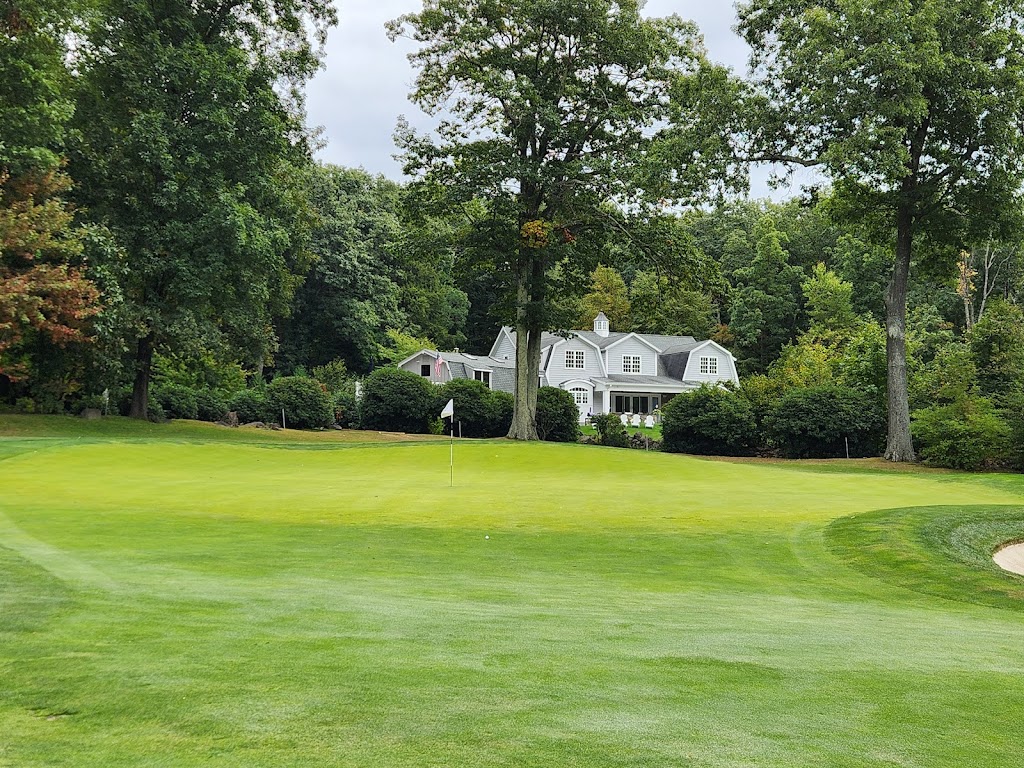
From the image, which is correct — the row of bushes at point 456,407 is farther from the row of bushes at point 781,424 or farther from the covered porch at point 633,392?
the covered porch at point 633,392

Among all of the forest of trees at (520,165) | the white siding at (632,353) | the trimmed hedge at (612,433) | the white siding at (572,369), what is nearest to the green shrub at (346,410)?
the forest of trees at (520,165)

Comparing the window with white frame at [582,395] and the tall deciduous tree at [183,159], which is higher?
the tall deciduous tree at [183,159]

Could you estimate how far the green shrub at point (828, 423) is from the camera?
32.2 metres

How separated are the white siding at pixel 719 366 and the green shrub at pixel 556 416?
25.5 metres

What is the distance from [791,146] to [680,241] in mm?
5084

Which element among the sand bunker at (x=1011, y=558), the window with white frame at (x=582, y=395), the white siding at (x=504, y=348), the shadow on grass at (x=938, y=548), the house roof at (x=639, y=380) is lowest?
the sand bunker at (x=1011, y=558)

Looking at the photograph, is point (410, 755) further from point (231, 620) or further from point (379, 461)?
point (379, 461)

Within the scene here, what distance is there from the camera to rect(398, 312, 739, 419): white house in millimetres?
58719

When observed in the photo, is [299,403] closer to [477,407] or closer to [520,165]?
[477,407]

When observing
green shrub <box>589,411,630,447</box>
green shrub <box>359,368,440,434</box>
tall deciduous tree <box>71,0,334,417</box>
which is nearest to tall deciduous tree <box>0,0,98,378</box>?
tall deciduous tree <box>71,0,334,417</box>

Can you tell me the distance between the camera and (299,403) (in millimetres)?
41156

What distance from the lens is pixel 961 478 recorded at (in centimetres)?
2283

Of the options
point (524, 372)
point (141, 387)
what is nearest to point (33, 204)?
point (141, 387)

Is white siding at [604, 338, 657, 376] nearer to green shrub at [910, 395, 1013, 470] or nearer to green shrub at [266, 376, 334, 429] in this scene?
green shrub at [266, 376, 334, 429]
